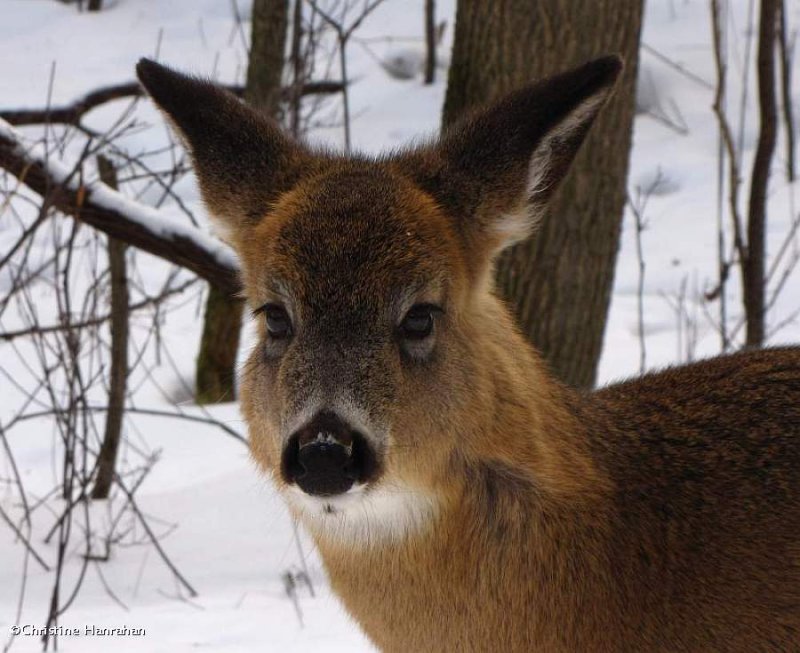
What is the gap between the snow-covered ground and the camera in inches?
225

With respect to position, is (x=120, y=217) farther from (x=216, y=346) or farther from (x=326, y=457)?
(x=326, y=457)

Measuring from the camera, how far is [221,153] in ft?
13.2

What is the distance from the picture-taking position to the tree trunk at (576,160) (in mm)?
6223

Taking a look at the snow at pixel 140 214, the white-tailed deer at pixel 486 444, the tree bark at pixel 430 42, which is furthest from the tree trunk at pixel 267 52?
the tree bark at pixel 430 42

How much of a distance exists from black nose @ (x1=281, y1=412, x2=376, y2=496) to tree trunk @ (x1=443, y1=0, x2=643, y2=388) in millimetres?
3249

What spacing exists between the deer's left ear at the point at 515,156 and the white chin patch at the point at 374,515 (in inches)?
30.0

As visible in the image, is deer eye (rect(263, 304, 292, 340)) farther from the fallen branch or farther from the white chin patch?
the fallen branch

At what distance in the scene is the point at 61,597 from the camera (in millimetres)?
6102

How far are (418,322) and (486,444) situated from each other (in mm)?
394

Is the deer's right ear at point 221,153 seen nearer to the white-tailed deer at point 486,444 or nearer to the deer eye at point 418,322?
the white-tailed deer at point 486,444

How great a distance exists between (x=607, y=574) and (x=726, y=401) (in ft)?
2.23

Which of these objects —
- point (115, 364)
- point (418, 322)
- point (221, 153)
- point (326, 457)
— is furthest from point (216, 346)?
point (326, 457)

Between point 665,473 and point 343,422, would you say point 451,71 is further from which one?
point 343,422

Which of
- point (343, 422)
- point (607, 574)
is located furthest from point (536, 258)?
point (343, 422)
